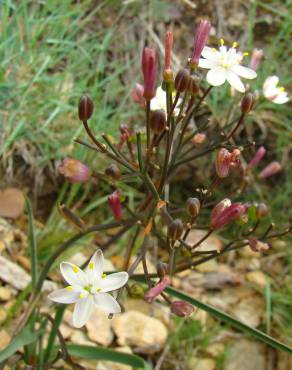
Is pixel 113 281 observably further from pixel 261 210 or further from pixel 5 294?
pixel 5 294

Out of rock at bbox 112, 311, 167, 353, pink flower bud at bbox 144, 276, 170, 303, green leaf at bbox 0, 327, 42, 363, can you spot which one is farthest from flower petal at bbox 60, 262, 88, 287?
rock at bbox 112, 311, 167, 353

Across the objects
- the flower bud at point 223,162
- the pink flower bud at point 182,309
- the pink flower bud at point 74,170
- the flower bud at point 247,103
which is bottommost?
the pink flower bud at point 182,309

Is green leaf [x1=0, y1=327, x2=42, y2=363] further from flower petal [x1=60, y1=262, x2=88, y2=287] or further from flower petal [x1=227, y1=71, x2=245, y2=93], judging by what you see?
flower petal [x1=227, y1=71, x2=245, y2=93]

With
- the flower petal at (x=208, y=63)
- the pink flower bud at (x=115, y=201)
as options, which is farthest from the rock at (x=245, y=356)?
the flower petal at (x=208, y=63)

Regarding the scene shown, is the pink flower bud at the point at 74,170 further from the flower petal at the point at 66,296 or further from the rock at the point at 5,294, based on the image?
the rock at the point at 5,294

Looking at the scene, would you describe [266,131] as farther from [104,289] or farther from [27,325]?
[104,289]

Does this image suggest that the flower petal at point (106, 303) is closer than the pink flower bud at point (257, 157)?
Yes
